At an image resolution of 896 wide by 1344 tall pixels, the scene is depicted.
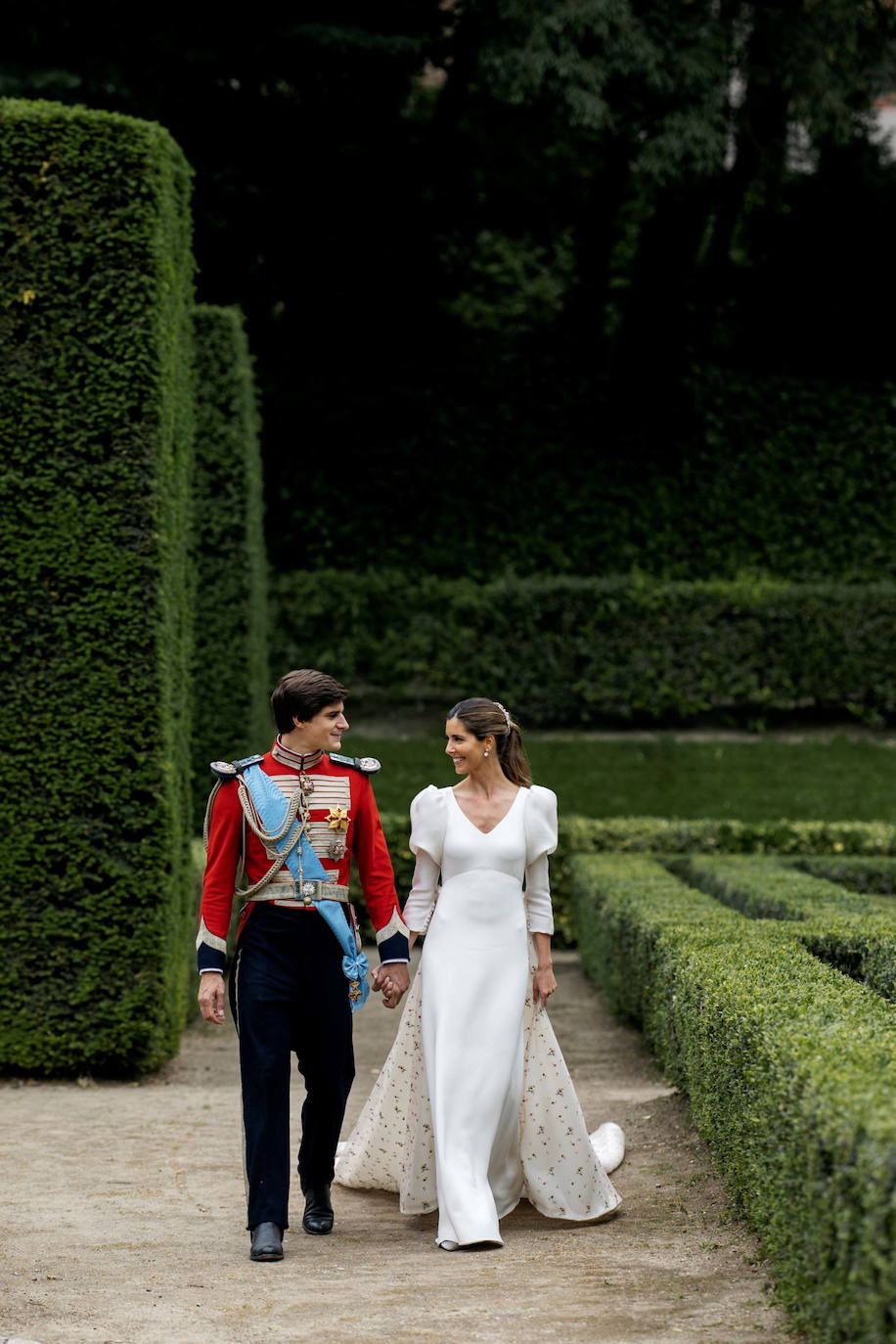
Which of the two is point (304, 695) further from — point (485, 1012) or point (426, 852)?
point (485, 1012)

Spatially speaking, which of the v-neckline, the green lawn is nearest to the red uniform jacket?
the v-neckline

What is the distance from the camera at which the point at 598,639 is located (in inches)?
726

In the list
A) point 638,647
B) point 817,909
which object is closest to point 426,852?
point 817,909

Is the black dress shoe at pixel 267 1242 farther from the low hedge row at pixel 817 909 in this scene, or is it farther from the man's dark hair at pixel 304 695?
the low hedge row at pixel 817 909

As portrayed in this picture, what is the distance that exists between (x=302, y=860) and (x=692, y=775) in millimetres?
12923

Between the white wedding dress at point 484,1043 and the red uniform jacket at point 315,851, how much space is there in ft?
0.42

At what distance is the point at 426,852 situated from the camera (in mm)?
5180

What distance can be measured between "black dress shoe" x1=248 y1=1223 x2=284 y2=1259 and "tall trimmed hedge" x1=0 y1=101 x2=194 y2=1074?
3214mm

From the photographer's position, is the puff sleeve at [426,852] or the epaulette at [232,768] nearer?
the epaulette at [232,768]

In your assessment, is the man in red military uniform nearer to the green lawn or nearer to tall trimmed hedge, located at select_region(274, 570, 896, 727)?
the green lawn

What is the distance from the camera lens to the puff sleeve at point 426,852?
5.14m

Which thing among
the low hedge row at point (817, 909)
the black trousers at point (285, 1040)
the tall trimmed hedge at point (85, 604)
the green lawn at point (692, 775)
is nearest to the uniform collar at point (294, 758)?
the black trousers at point (285, 1040)

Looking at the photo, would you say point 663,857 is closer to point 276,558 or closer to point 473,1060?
point 473,1060

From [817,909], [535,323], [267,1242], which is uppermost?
[535,323]
